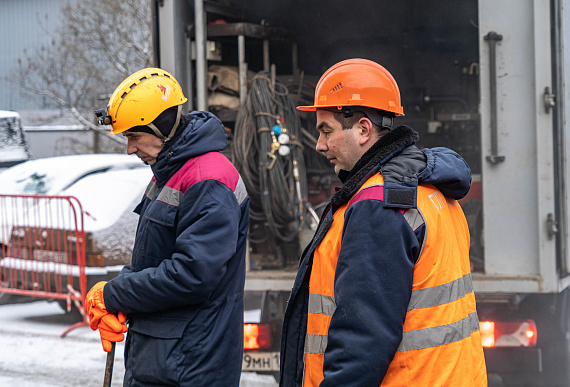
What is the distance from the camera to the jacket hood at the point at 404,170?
160cm

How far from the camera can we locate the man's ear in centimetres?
176

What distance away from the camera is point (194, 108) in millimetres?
4164

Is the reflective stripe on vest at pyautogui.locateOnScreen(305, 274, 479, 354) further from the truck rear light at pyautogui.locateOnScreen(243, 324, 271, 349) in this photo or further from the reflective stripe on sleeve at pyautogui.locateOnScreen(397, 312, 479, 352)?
the truck rear light at pyautogui.locateOnScreen(243, 324, 271, 349)

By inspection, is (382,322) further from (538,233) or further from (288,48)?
(288,48)

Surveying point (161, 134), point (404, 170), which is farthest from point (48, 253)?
point (404, 170)

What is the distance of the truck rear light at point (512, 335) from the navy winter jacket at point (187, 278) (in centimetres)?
197

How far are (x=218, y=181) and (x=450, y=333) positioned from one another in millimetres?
1125

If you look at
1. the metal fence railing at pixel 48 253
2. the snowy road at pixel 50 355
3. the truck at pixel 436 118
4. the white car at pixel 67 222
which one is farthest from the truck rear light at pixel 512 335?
the metal fence railing at pixel 48 253

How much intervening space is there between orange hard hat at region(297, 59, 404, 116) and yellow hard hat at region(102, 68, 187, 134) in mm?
900

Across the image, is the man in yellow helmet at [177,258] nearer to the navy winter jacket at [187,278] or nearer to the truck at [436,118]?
the navy winter jacket at [187,278]

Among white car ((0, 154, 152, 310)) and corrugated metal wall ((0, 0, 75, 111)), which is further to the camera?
corrugated metal wall ((0, 0, 75, 111))

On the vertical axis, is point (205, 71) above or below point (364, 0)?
below

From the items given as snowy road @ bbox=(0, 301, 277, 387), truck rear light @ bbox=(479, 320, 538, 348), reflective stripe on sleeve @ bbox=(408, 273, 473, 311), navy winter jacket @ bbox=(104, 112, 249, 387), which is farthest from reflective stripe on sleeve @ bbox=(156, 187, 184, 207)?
snowy road @ bbox=(0, 301, 277, 387)

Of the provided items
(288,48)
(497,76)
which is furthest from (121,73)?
(497,76)
